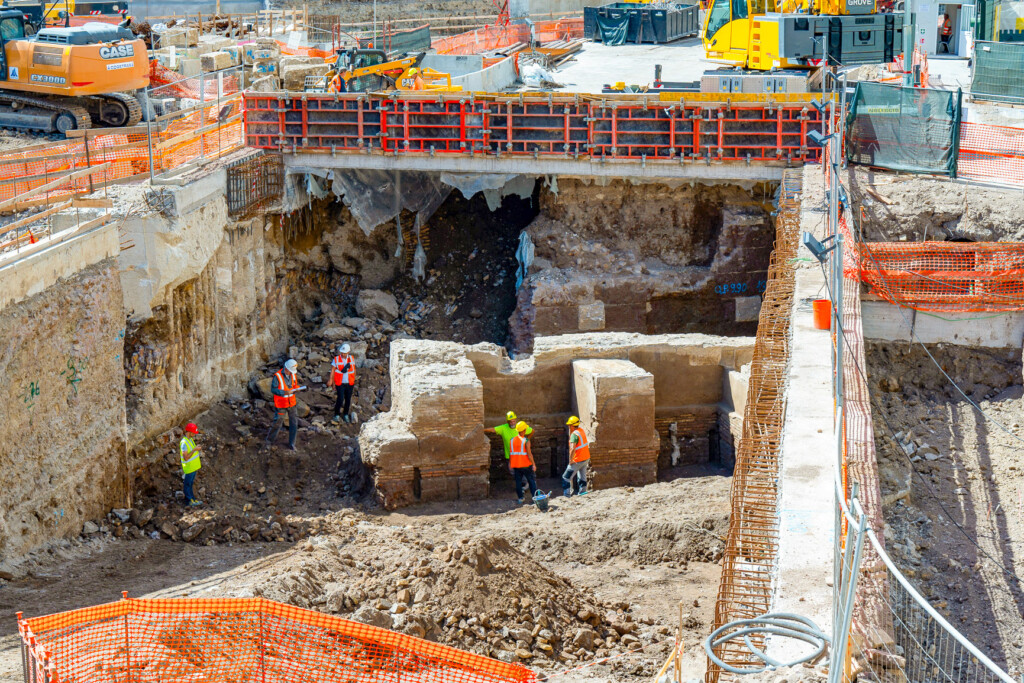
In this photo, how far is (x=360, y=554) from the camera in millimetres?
11312

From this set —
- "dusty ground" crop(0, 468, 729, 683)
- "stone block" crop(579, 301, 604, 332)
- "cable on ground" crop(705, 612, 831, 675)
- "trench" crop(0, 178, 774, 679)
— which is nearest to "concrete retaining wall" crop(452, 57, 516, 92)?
"trench" crop(0, 178, 774, 679)

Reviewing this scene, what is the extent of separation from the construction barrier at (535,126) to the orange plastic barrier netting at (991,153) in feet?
7.40

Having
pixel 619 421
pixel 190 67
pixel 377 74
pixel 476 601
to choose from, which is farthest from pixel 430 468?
pixel 190 67

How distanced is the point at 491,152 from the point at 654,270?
3.08m

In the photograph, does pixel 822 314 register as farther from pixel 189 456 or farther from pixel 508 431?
pixel 189 456

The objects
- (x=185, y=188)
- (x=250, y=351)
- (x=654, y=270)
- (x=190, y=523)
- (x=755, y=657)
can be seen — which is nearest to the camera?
(x=755, y=657)

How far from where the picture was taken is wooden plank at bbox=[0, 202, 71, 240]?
42.0ft

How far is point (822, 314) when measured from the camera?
13102mm

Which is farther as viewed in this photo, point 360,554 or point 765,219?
point 765,219

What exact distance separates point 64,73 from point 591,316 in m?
9.54

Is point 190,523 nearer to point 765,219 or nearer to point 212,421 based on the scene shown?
point 212,421

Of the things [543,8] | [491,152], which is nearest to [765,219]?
[491,152]

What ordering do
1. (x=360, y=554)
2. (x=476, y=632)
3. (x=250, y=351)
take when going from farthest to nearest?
(x=250, y=351) → (x=360, y=554) → (x=476, y=632)

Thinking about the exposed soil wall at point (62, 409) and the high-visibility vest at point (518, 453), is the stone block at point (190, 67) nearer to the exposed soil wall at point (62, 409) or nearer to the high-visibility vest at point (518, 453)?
the exposed soil wall at point (62, 409)
